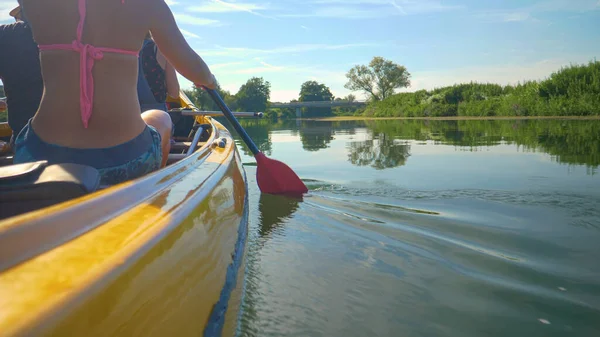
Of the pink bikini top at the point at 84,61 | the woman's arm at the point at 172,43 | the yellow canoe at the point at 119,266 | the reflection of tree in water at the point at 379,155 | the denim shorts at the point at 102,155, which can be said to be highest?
the woman's arm at the point at 172,43

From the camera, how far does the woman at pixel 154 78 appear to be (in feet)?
11.7

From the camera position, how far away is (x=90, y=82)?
1553mm

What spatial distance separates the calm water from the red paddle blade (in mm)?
154

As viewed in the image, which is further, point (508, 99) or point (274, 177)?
point (508, 99)

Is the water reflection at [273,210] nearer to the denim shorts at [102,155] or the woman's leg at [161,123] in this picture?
the woman's leg at [161,123]

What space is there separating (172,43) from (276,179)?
2.71 metres

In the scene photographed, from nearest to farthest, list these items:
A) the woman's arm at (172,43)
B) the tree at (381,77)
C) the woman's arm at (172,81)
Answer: the woman's arm at (172,43)
the woman's arm at (172,81)
the tree at (381,77)

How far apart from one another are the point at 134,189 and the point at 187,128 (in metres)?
3.98

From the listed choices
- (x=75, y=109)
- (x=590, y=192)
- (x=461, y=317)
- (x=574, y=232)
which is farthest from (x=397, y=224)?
(x=75, y=109)

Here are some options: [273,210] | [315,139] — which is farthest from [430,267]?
[315,139]

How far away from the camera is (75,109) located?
156 cm

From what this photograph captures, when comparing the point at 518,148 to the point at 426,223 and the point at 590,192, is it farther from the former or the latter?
the point at 426,223

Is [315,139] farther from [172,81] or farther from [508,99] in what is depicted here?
[508,99]

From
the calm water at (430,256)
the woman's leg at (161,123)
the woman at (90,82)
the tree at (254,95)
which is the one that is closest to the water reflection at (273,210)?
the calm water at (430,256)
